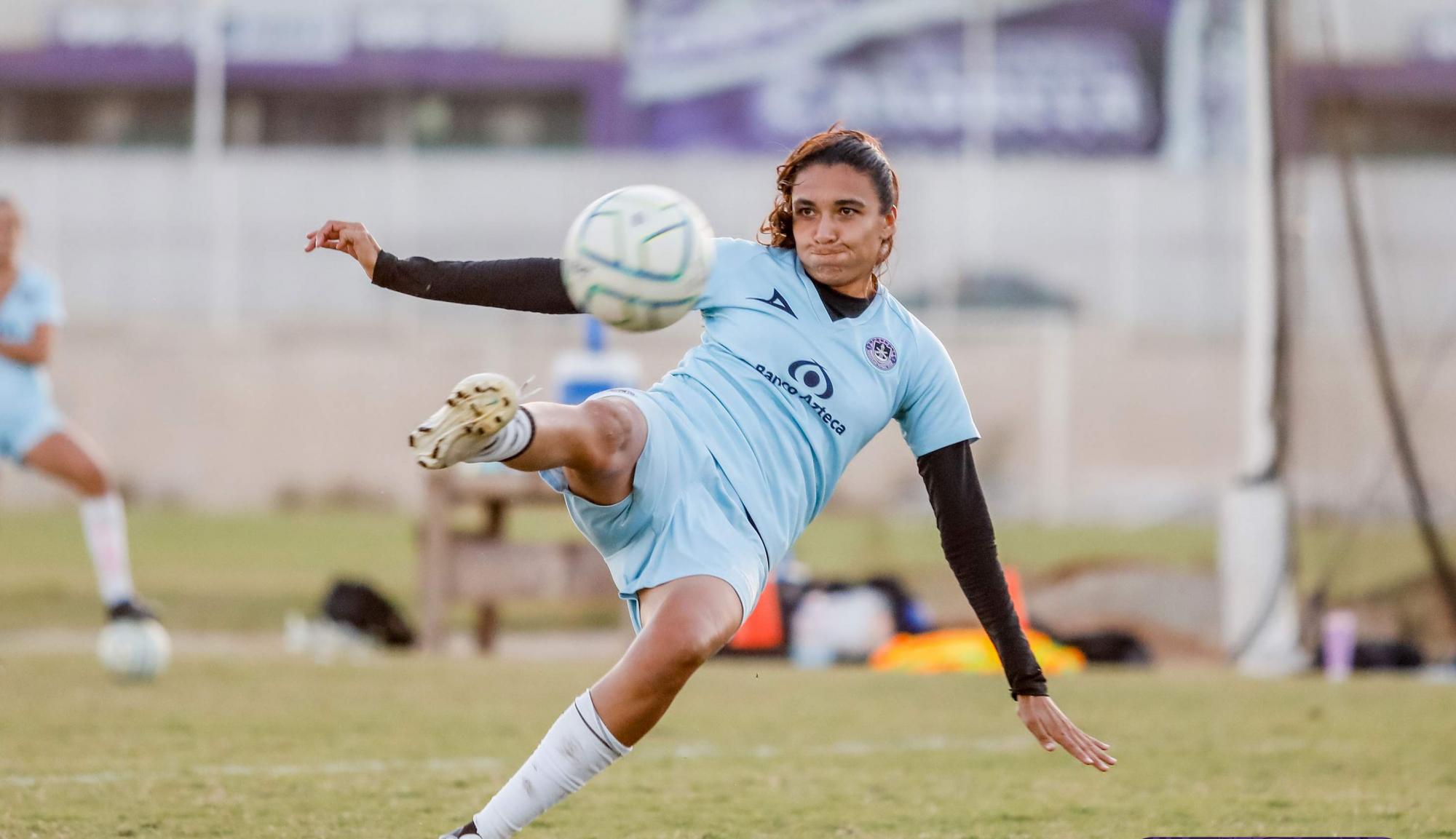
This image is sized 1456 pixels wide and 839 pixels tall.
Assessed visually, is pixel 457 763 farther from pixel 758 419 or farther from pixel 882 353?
pixel 882 353

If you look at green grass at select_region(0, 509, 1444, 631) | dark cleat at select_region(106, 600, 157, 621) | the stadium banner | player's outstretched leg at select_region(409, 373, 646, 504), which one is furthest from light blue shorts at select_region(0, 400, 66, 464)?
the stadium banner

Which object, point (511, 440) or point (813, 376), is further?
point (813, 376)

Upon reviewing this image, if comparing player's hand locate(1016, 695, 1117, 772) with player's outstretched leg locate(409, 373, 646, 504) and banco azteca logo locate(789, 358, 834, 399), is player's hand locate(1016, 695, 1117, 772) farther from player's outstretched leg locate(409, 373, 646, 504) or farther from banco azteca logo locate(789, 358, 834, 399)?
player's outstretched leg locate(409, 373, 646, 504)

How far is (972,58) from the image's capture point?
88.9ft

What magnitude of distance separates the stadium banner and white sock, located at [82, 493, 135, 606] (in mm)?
19014

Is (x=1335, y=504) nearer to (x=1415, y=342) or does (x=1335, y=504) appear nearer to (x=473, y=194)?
(x=1415, y=342)

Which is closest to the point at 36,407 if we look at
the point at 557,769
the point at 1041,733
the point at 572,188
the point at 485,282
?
the point at 485,282

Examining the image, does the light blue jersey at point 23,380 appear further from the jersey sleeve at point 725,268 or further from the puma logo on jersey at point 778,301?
the puma logo on jersey at point 778,301

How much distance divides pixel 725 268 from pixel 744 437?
439 millimetres

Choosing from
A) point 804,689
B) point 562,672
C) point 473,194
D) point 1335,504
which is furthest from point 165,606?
point 473,194

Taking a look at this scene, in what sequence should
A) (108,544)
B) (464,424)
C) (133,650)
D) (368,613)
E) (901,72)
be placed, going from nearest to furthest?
(464,424)
(133,650)
(108,544)
(368,613)
(901,72)

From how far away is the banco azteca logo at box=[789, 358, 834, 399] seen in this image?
158 inches

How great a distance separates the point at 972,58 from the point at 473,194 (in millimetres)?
8187

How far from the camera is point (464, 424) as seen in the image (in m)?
3.23
